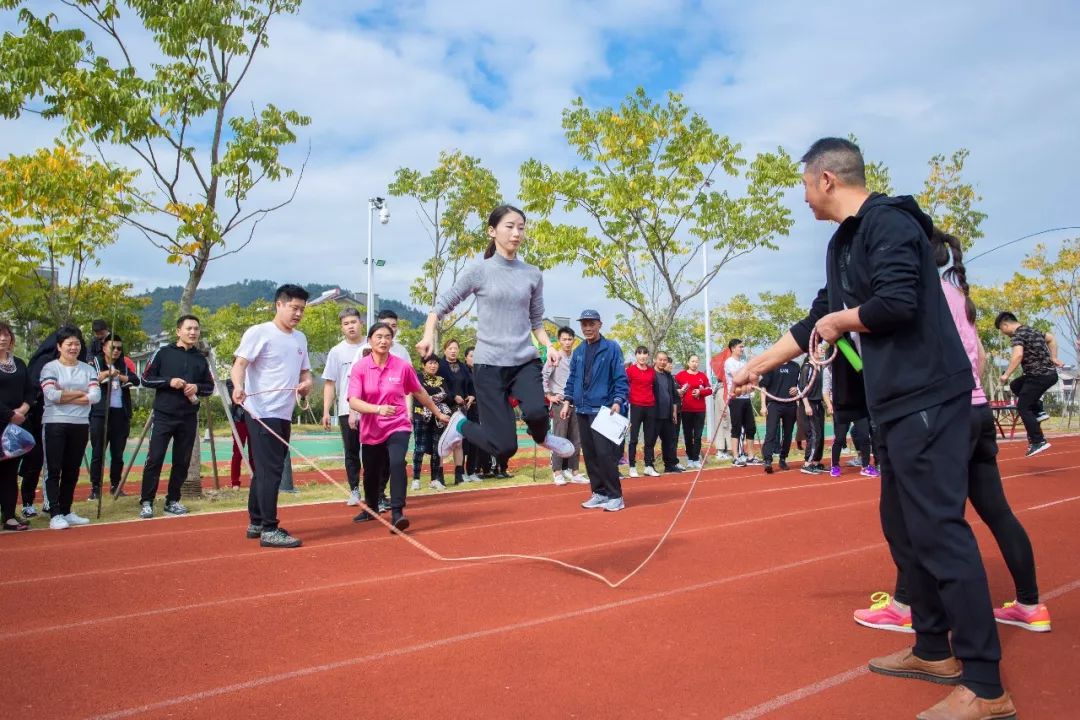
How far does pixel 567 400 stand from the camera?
1015 centimetres

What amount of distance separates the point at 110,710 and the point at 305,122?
33.7ft

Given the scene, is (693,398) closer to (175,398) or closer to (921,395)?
(175,398)

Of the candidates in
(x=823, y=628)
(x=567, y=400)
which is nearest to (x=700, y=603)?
(x=823, y=628)

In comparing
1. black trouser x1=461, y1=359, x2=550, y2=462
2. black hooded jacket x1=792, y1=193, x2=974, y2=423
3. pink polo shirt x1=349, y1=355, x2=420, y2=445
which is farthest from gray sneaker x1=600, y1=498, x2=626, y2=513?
black hooded jacket x1=792, y1=193, x2=974, y2=423

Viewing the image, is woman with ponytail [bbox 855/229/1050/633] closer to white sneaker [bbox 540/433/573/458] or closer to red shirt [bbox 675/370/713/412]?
white sneaker [bbox 540/433/573/458]

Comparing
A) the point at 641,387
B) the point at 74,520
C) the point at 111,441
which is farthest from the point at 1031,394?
the point at 111,441

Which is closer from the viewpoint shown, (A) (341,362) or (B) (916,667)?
(B) (916,667)

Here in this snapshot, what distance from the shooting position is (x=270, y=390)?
738 centimetres

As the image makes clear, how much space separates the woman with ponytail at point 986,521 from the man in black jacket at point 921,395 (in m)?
0.58

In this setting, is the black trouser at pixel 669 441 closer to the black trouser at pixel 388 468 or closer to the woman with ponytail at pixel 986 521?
the black trouser at pixel 388 468

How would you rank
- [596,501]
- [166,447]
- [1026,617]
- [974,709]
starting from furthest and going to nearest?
[596,501], [166,447], [1026,617], [974,709]

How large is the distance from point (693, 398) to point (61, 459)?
10.7 meters

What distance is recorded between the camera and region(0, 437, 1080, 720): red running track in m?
3.43

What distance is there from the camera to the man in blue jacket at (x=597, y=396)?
9.43 meters
